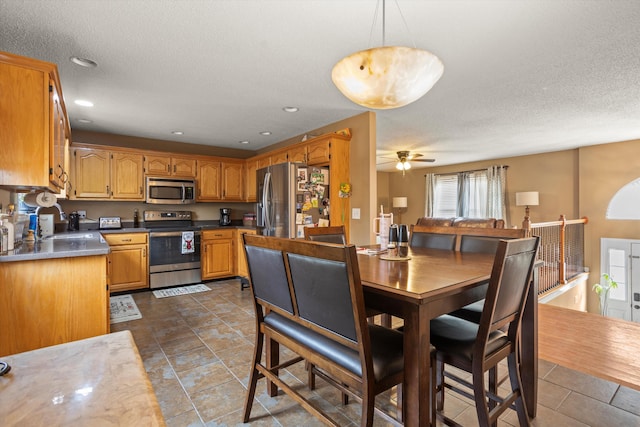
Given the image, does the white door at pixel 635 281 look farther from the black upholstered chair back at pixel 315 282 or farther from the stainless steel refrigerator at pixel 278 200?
the black upholstered chair back at pixel 315 282

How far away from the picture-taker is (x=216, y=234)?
503 cm

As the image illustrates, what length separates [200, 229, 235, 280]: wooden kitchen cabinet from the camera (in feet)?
16.1

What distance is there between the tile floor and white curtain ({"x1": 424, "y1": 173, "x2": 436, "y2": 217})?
20.1 feet

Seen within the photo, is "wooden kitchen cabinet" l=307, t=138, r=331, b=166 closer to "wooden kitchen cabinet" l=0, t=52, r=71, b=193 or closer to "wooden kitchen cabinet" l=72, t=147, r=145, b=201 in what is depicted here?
"wooden kitchen cabinet" l=0, t=52, r=71, b=193

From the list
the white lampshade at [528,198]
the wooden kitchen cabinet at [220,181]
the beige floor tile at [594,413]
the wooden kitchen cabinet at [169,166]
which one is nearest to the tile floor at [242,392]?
the beige floor tile at [594,413]

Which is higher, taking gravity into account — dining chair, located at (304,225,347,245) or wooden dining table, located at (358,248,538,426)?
dining chair, located at (304,225,347,245)

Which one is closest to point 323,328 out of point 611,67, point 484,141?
point 611,67

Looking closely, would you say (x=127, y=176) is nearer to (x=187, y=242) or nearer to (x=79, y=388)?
(x=187, y=242)

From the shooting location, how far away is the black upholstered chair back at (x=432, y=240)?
232cm

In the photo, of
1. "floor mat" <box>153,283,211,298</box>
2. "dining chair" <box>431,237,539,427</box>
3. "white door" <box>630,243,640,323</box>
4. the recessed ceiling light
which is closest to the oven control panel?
"floor mat" <box>153,283,211,298</box>

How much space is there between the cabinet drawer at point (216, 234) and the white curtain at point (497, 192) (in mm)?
5656

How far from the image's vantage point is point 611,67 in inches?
98.2

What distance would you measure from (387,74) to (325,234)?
126 centimetres

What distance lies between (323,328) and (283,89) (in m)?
2.39
